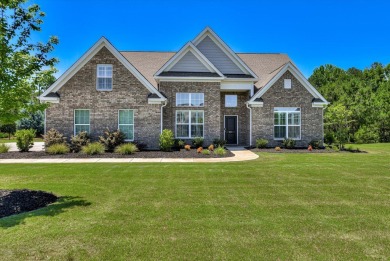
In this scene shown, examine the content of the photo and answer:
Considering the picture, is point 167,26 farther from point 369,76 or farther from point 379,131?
point 369,76

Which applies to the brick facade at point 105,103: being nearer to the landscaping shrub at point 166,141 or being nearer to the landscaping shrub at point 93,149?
the landscaping shrub at point 166,141

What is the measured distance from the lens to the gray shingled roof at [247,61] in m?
23.2

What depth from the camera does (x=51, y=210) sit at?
5801 millimetres

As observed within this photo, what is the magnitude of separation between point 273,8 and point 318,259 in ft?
54.9

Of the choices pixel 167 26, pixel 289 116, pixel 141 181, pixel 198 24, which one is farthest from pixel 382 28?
pixel 141 181

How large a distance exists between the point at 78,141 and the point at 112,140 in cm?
221

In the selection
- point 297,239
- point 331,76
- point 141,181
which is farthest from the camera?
point 331,76

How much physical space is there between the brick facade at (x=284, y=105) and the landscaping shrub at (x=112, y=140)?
32.0 ft

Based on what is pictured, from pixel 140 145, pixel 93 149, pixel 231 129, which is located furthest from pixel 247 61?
pixel 93 149

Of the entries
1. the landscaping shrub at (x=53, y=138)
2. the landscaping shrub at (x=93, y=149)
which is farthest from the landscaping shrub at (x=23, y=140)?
the landscaping shrub at (x=93, y=149)

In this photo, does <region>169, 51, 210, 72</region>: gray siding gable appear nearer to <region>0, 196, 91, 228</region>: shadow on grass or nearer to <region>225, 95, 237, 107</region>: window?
<region>225, 95, 237, 107</region>: window

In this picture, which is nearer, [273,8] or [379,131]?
[273,8]

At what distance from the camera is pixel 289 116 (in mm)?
20469

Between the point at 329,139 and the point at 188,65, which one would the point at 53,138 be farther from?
the point at 329,139
